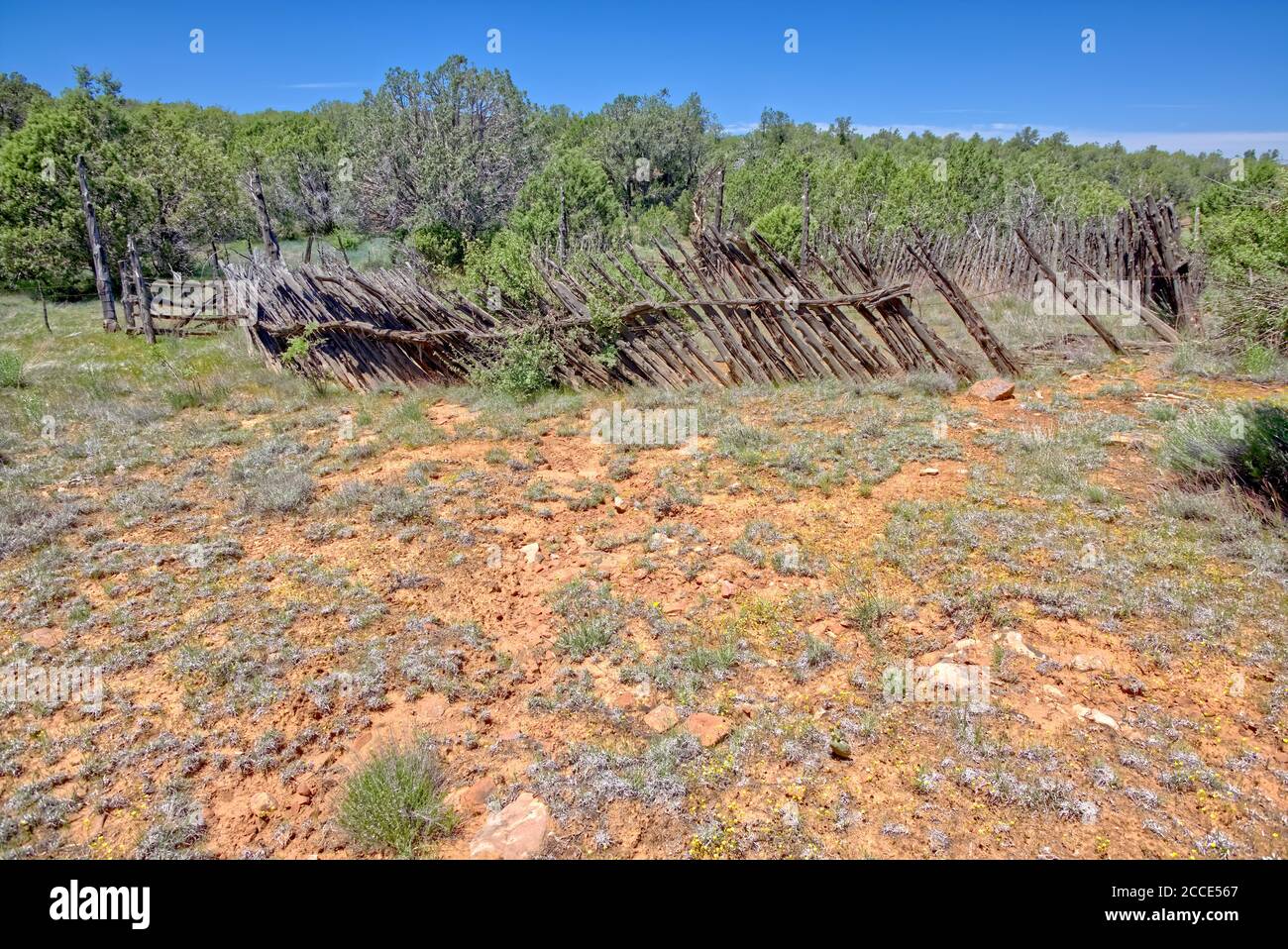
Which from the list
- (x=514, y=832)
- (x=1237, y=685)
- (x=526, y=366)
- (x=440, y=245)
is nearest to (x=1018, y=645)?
(x=1237, y=685)

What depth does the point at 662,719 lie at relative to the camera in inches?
120

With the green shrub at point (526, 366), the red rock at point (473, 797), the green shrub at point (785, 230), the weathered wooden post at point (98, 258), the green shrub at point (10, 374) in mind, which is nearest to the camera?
the red rock at point (473, 797)

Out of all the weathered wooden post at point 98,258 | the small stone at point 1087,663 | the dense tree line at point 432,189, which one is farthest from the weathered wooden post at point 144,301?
the small stone at point 1087,663

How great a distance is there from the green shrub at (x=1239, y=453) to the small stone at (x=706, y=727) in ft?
13.3

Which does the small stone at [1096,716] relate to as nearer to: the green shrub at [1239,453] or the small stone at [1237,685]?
the small stone at [1237,685]

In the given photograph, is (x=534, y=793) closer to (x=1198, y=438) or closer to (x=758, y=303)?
(x=1198, y=438)

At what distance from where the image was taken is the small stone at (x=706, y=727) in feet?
9.45

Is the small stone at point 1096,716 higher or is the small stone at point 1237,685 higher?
the small stone at point 1237,685

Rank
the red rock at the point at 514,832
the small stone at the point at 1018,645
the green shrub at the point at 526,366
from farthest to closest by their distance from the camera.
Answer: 1. the green shrub at the point at 526,366
2. the small stone at the point at 1018,645
3. the red rock at the point at 514,832

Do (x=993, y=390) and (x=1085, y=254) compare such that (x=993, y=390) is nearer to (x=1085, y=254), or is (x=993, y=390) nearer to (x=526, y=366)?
(x=526, y=366)

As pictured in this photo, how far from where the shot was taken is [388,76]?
20.6 m

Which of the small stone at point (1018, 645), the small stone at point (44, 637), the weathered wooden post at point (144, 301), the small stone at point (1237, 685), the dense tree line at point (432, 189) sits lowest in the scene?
the small stone at point (1237, 685)
